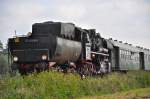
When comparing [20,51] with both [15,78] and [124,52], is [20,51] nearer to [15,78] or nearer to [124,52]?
[15,78]

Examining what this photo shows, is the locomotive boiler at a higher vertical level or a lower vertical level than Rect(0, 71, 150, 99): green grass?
higher

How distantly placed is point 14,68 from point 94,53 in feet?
25.5

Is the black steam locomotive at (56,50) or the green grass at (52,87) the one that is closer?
the green grass at (52,87)

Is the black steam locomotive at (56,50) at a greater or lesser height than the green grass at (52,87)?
greater

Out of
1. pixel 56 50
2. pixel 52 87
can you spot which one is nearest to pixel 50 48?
pixel 56 50

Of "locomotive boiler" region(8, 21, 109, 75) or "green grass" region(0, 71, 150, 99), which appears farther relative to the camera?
"locomotive boiler" region(8, 21, 109, 75)

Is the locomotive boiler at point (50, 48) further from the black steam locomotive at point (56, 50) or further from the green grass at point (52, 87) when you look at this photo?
the green grass at point (52, 87)

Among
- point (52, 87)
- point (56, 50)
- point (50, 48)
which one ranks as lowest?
point (52, 87)

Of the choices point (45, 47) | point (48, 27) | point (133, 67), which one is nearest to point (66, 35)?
point (48, 27)

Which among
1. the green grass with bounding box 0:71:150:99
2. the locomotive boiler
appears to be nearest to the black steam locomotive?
the locomotive boiler

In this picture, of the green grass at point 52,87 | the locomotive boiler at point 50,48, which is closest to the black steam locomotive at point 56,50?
the locomotive boiler at point 50,48

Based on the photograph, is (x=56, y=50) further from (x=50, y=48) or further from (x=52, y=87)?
(x=52, y=87)

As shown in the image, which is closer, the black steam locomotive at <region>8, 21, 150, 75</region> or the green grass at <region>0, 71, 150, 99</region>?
the green grass at <region>0, 71, 150, 99</region>

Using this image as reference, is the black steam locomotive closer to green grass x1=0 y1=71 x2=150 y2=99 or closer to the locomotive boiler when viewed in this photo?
the locomotive boiler
